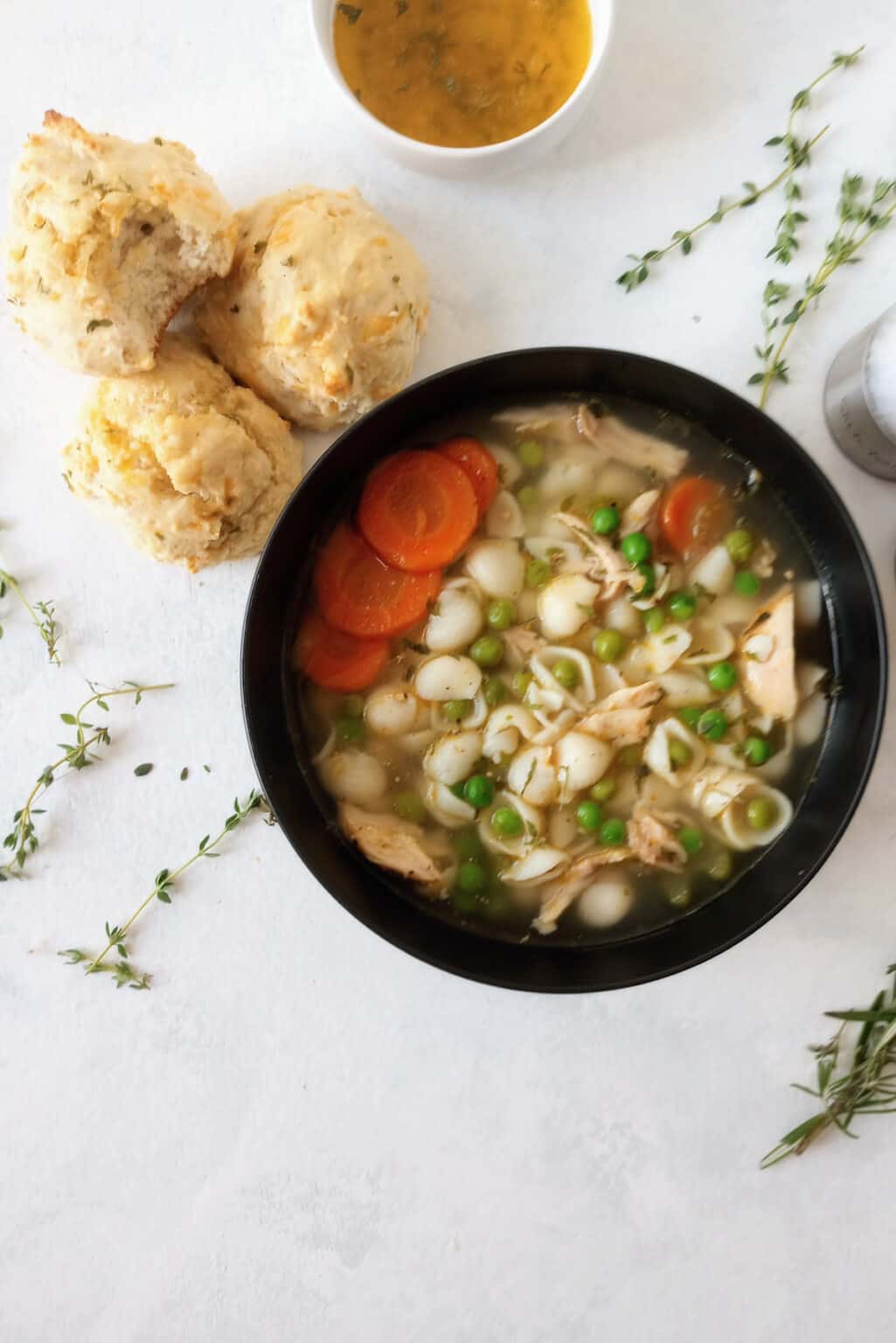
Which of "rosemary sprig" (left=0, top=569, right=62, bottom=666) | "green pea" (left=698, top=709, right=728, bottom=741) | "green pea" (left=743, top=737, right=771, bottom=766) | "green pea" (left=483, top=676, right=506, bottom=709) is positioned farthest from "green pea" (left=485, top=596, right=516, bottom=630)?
"rosemary sprig" (left=0, top=569, right=62, bottom=666)

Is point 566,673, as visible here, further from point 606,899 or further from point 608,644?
point 606,899

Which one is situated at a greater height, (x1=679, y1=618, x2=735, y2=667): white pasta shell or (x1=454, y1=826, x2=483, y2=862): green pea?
(x1=679, y1=618, x2=735, y2=667): white pasta shell

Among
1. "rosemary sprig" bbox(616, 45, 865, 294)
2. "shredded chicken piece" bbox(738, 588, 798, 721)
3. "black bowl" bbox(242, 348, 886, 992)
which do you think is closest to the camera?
"black bowl" bbox(242, 348, 886, 992)

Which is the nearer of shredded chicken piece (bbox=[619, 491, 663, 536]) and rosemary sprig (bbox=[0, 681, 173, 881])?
shredded chicken piece (bbox=[619, 491, 663, 536])

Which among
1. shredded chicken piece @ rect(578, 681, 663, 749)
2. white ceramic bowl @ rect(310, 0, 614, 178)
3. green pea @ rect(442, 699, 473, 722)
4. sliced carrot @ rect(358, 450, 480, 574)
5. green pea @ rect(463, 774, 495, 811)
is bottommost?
green pea @ rect(463, 774, 495, 811)

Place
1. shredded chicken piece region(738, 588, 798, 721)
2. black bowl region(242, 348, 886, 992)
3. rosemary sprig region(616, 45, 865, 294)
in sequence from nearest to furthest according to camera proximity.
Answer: black bowl region(242, 348, 886, 992) → shredded chicken piece region(738, 588, 798, 721) → rosemary sprig region(616, 45, 865, 294)

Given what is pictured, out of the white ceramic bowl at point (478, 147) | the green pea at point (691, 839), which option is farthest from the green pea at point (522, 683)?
the white ceramic bowl at point (478, 147)

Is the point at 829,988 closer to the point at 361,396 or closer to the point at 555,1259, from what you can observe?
the point at 555,1259

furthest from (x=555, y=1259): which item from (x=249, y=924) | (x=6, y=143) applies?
(x=6, y=143)

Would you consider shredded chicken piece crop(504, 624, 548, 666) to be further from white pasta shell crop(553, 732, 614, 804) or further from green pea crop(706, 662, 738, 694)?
green pea crop(706, 662, 738, 694)
